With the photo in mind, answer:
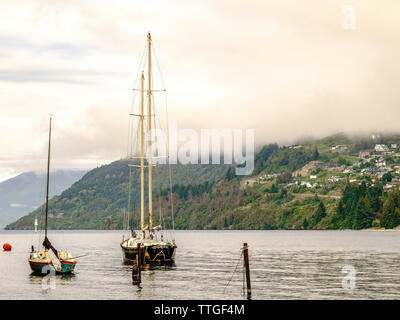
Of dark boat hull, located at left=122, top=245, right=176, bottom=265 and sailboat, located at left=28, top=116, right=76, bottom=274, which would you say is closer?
sailboat, located at left=28, top=116, right=76, bottom=274

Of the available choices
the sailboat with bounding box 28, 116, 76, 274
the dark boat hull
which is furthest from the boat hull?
the dark boat hull

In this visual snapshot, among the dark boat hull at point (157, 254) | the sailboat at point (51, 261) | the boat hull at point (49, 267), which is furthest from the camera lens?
the dark boat hull at point (157, 254)

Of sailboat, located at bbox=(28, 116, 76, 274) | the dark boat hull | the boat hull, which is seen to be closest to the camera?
sailboat, located at bbox=(28, 116, 76, 274)

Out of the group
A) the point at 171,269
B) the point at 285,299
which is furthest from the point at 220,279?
the point at 285,299

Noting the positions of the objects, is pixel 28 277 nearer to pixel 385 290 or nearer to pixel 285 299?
pixel 285 299

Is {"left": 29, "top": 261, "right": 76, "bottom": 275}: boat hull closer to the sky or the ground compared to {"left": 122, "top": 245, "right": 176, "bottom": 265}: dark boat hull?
closer to the ground

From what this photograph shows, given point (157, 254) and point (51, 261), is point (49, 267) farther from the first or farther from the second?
point (157, 254)

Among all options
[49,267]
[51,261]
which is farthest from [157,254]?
[49,267]

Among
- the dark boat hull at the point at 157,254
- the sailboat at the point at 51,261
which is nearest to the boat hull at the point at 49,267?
the sailboat at the point at 51,261

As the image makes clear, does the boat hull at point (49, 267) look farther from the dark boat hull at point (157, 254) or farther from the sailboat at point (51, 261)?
the dark boat hull at point (157, 254)

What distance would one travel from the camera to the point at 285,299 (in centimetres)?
7438

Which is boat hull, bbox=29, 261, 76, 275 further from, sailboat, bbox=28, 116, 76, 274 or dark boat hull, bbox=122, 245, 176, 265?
dark boat hull, bbox=122, 245, 176, 265

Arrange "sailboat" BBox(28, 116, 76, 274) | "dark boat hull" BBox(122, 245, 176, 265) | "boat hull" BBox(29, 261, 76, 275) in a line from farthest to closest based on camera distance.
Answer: "dark boat hull" BBox(122, 245, 176, 265) → "boat hull" BBox(29, 261, 76, 275) → "sailboat" BBox(28, 116, 76, 274)
